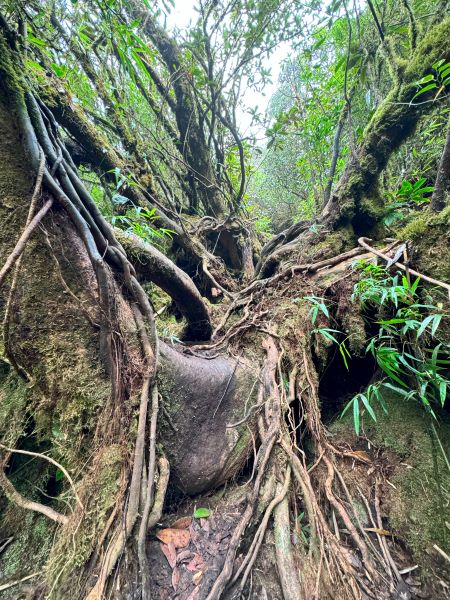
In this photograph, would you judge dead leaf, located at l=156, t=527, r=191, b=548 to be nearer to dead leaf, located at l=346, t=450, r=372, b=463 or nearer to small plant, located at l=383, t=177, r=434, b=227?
dead leaf, located at l=346, t=450, r=372, b=463

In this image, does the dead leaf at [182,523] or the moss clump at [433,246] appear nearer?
the dead leaf at [182,523]

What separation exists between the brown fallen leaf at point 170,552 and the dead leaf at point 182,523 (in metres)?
0.08

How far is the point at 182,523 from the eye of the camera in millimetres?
1248

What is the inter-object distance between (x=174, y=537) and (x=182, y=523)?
0.23 feet

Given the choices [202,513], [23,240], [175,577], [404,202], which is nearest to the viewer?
[23,240]

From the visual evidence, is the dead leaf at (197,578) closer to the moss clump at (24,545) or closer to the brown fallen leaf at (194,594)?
the brown fallen leaf at (194,594)

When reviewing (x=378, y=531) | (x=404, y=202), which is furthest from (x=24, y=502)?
(x=404, y=202)

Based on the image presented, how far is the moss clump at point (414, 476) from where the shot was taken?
121cm

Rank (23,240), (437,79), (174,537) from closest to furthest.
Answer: (23,240), (174,537), (437,79)

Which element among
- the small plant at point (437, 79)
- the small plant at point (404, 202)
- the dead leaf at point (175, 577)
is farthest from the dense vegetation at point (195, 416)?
the small plant at point (404, 202)

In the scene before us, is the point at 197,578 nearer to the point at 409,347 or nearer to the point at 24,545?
the point at 24,545

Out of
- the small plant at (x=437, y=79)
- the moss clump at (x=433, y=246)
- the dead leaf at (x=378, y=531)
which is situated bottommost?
the dead leaf at (x=378, y=531)

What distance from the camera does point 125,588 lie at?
0.90 metres

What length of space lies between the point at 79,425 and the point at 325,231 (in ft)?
8.94
